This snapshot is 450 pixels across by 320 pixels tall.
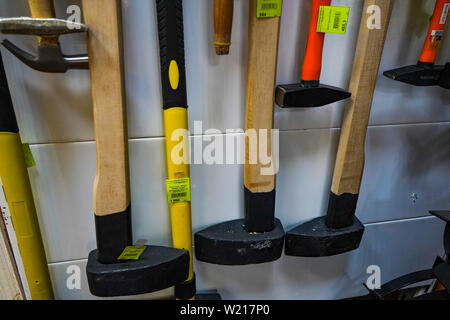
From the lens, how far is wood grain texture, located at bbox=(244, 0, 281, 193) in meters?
0.48

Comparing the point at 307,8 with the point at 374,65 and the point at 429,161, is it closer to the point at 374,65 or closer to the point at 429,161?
the point at 374,65

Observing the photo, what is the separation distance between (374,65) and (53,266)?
2.58 feet

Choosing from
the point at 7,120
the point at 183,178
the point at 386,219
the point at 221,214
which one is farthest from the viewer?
the point at 386,219

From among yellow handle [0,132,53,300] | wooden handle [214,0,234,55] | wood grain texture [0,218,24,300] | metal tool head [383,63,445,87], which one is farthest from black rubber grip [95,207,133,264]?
metal tool head [383,63,445,87]

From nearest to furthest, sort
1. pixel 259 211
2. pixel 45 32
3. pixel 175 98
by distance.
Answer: pixel 45 32 → pixel 175 98 → pixel 259 211

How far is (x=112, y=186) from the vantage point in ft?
1.67

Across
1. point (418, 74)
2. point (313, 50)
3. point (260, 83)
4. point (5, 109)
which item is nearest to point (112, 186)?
point (5, 109)

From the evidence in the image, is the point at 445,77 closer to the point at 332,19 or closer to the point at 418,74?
the point at 418,74

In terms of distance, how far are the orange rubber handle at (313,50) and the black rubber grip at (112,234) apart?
41 centimetres

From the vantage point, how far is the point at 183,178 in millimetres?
570

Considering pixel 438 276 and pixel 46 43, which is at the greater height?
pixel 46 43

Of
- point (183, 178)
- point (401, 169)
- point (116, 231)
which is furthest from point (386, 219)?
point (116, 231)

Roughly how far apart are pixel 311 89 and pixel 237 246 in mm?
342

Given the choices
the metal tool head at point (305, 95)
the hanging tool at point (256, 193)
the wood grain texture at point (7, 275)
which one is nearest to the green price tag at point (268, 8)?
the hanging tool at point (256, 193)
